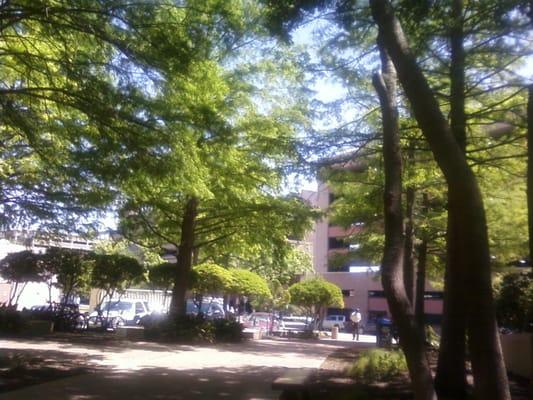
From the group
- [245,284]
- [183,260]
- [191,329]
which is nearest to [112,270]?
[183,260]

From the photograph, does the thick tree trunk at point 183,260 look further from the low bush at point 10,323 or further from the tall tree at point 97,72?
the tall tree at point 97,72

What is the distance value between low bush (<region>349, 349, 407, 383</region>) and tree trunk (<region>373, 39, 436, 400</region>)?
226 inches

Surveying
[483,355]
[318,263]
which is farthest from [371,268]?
[318,263]

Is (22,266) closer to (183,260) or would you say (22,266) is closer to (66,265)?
(66,265)

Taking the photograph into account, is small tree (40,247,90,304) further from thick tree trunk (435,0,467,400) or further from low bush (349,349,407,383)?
thick tree trunk (435,0,467,400)

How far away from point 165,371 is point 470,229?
24.7 feet

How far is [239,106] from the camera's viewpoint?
1492cm

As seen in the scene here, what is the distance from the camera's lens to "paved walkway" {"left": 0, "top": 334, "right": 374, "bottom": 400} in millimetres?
8906

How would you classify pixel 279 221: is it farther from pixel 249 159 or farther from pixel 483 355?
pixel 483 355

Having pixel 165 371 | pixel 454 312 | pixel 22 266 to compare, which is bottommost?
pixel 165 371

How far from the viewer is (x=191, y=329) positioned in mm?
19344

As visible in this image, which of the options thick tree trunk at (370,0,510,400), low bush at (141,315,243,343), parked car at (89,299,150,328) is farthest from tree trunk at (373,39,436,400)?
parked car at (89,299,150,328)

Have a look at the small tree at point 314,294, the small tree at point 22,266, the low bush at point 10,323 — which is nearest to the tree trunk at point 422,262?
the low bush at point 10,323

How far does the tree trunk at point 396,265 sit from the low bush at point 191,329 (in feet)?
44.5
